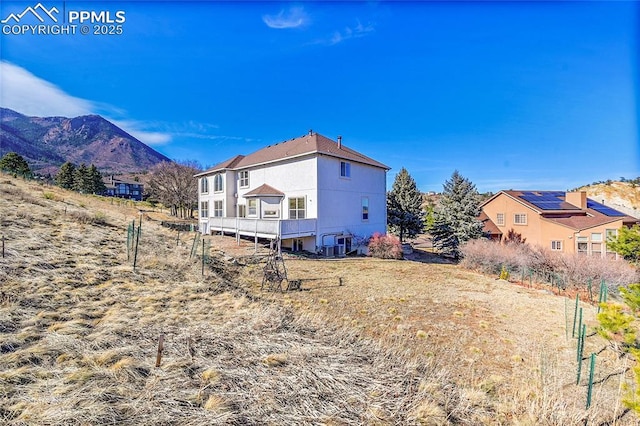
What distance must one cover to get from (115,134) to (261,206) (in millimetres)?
216896

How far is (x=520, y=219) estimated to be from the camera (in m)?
25.8

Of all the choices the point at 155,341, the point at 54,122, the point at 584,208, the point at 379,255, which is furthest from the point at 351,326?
the point at 54,122

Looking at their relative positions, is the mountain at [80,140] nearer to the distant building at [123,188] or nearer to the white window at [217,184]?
the distant building at [123,188]

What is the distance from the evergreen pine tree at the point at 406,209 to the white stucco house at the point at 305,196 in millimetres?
4565

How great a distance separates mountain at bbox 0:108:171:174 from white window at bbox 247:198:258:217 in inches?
5613

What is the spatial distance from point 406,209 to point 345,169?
10513 millimetres

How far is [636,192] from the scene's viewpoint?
1668 inches

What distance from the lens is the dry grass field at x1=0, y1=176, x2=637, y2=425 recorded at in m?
3.29

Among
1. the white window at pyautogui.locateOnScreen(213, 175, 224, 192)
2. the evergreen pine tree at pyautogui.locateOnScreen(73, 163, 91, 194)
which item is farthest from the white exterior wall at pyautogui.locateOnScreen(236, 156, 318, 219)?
the evergreen pine tree at pyautogui.locateOnScreen(73, 163, 91, 194)

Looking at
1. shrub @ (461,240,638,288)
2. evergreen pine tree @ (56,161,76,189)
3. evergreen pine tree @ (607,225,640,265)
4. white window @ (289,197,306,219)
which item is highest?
evergreen pine tree @ (56,161,76,189)

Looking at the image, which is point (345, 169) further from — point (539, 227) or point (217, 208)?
point (539, 227)

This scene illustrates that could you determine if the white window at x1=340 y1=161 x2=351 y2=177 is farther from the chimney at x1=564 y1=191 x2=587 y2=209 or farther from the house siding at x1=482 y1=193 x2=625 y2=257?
the chimney at x1=564 y1=191 x2=587 y2=209

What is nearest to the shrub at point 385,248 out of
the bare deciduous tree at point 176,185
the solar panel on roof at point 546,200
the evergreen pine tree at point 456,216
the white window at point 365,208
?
the white window at point 365,208

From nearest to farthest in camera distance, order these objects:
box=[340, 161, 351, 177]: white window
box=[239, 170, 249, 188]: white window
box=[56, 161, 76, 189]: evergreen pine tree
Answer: box=[340, 161, 351, 177]: white window, box=[239, 170, 249, 188]: white window, box=[56, 161, 76, 189]: evergreen pine tree
